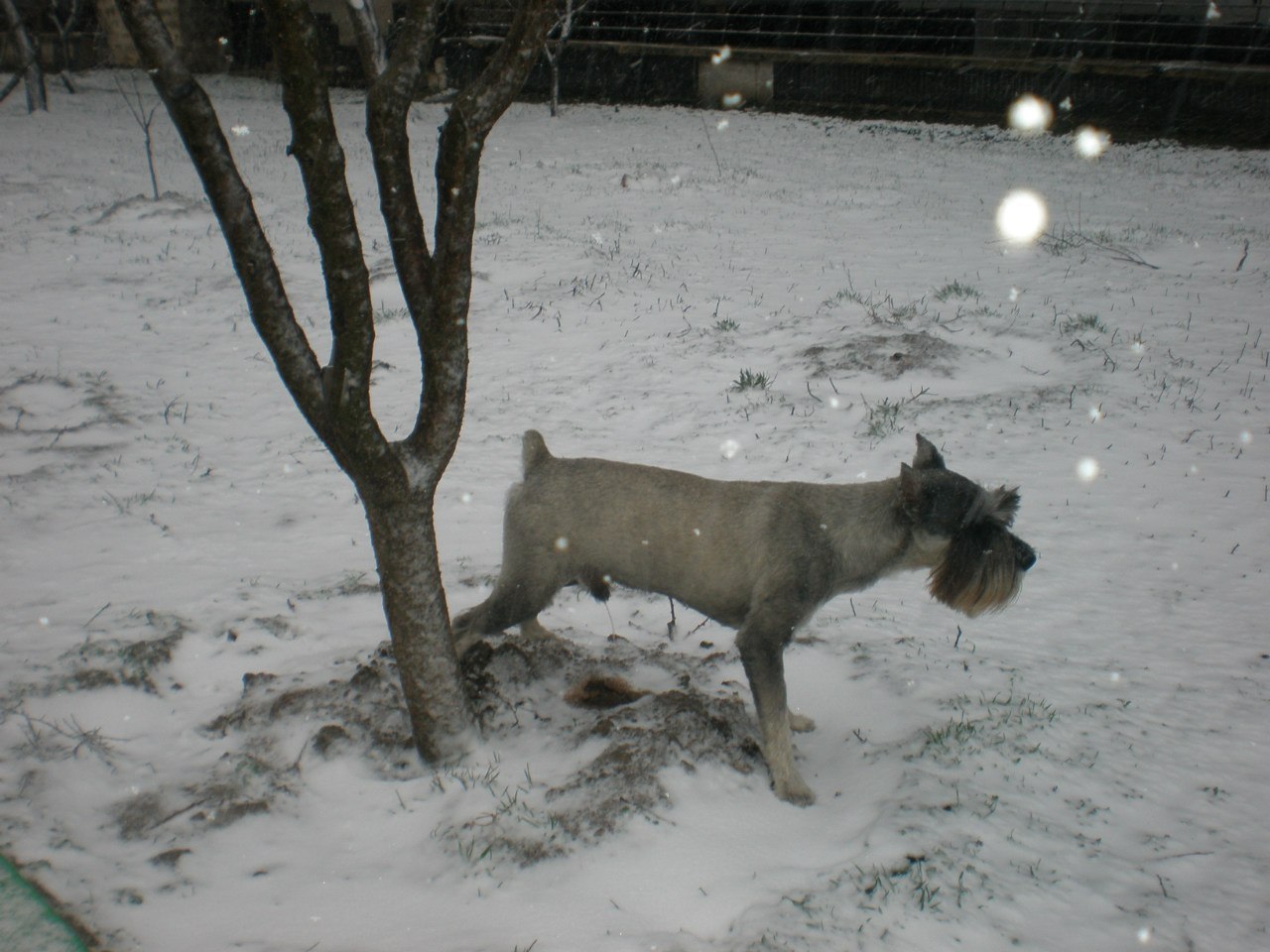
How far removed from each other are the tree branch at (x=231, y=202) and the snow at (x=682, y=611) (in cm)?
160

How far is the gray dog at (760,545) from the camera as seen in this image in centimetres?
395

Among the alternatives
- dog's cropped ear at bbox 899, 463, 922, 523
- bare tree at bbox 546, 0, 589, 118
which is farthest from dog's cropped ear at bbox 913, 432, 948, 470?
bare tree at bbox 546, 0, 589, 118

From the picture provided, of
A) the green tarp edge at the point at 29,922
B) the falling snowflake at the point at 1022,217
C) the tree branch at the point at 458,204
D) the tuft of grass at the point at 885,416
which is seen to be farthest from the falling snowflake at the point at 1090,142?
the green tarp edge at the point at 29,922

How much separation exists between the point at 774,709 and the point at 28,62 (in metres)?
23.8

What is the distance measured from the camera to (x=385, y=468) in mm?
3408

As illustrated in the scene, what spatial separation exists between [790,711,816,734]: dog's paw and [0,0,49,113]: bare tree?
20490 millimetres

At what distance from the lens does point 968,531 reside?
3.96 metres

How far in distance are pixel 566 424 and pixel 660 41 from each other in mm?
24921

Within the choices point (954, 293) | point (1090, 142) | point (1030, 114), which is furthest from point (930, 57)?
point (954, 293)

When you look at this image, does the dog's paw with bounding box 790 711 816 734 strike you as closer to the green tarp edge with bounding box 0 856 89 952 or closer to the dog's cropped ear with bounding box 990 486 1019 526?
the dog's cropped ear with bounding box 990 486 1019 526

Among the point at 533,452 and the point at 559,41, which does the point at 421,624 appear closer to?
the point at 533,452

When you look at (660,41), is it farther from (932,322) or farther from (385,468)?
(385,468)

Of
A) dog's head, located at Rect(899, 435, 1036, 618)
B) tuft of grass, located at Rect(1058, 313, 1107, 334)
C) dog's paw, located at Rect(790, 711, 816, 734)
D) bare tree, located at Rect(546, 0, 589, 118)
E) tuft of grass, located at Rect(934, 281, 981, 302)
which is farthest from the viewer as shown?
bare tree, located at Rect(546, 0, 589, 118)

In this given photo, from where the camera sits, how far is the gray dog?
155 inches
